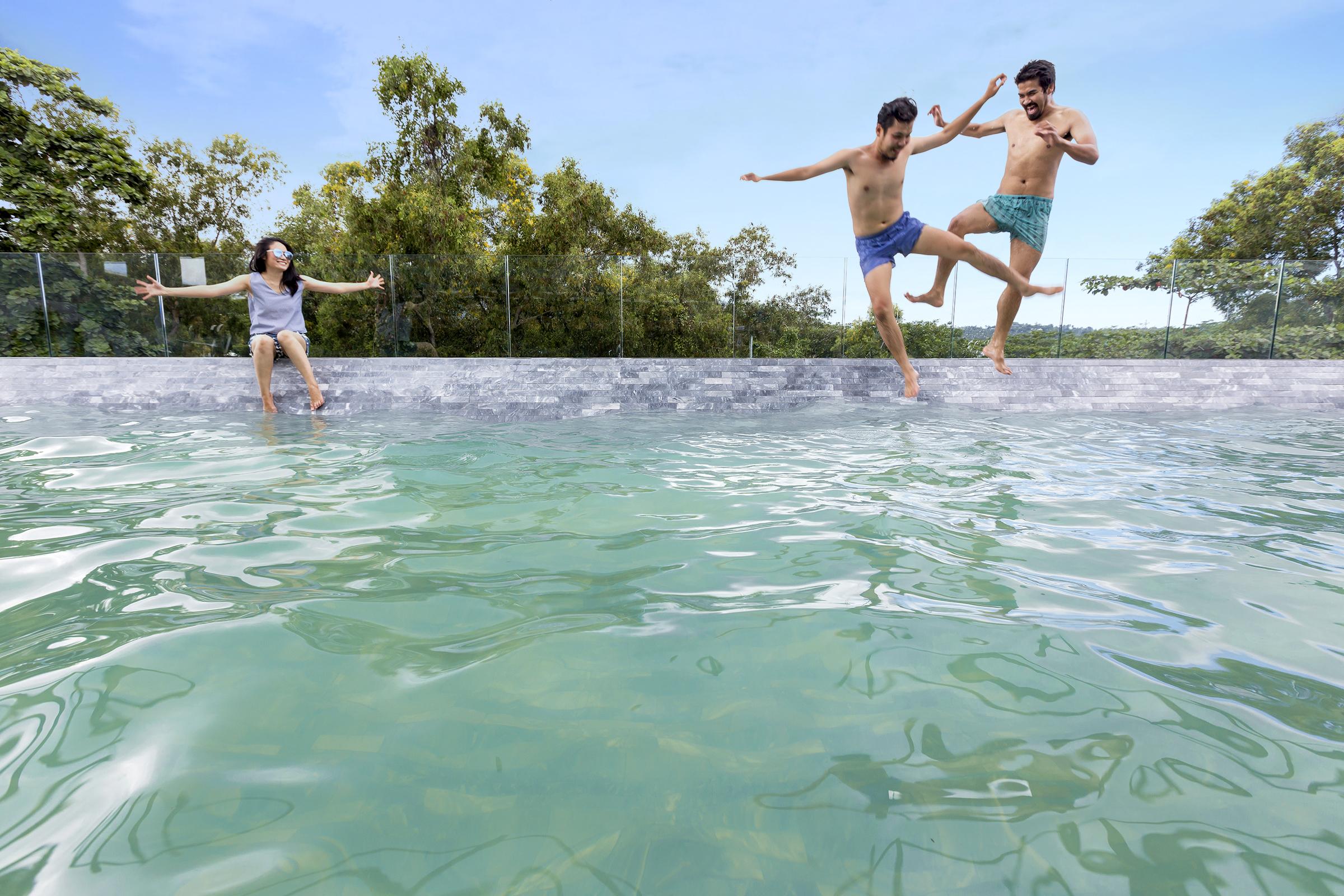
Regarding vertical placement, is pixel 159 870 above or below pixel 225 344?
below

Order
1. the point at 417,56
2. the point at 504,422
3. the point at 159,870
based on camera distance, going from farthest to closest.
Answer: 1. the point at 417,56
2. the point at 504,422
3. the point at 159,870

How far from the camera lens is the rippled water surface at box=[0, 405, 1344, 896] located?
0.96 metres

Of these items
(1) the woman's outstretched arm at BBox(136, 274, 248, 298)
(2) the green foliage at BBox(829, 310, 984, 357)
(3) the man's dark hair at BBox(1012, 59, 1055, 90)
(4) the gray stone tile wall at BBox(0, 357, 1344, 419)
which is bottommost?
(4) the gray stone tile wall at BBox(0, 357, 1344, 419)

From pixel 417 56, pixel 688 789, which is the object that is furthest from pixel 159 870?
pixel 417 56

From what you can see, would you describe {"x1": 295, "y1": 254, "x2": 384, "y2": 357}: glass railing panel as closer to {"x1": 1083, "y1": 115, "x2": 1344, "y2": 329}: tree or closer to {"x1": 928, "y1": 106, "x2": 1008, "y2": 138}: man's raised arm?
{"x1": 928, "y1": 106, "x2": 1008, "y2": 138}: man's raised arm

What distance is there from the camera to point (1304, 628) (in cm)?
178

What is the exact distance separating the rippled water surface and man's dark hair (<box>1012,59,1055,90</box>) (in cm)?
454

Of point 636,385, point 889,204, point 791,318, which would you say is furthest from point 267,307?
point 791,318

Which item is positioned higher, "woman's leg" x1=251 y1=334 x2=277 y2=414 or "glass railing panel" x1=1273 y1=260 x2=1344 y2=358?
"glass railing panel" x1=1273 y1=260 x2=1344 y2=358

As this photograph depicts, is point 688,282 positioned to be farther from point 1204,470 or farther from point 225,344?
point 1204,470

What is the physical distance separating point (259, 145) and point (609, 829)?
34.7m

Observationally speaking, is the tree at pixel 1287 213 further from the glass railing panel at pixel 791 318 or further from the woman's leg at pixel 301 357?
the woman's leg at pixel 301 357

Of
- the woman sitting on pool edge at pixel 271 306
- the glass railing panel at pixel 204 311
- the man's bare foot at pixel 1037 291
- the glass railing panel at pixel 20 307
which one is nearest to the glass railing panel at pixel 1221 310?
the man's bare foot at pixel 1037 291

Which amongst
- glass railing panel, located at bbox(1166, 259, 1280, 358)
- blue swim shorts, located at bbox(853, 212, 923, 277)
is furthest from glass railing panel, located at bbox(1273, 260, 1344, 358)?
blue swim shorts, located at bbox(853, 212, 923, 277)
